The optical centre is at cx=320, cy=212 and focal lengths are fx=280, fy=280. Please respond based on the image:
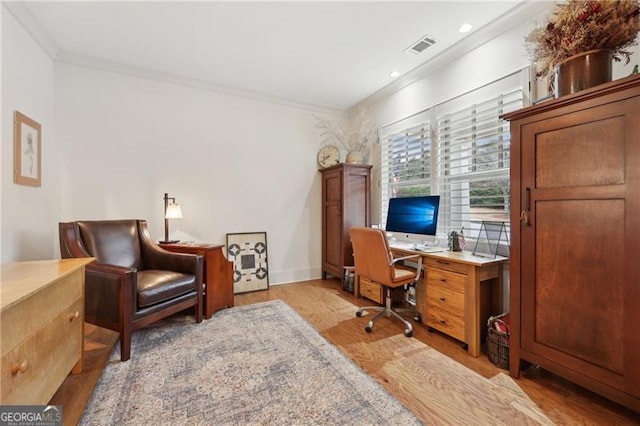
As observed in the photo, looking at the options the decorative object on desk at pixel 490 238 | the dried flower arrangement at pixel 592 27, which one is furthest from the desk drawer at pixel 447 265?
the dried flower arrangement at pixel 592 27

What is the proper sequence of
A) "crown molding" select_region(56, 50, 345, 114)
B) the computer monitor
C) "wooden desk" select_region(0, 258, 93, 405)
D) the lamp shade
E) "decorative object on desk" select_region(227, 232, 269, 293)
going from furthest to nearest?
"decorative object on desk" select_region(227, 232, 269, 293) < the lamp shade < "crown molding" select_region(56, 50, 345, 114) < the computer monitor < "wooden desk" select_region(0, 258, 93, 405)

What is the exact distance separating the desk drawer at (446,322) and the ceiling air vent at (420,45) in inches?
97.5

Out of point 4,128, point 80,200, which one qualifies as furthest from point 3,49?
point 80,200

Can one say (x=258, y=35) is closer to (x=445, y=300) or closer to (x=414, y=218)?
(x=414, y=218)

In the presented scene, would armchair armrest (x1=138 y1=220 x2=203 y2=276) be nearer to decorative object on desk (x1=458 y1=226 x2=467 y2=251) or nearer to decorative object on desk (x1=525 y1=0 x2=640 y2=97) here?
decorative object on desk (x1=458 y1=226 x2=467 y2=251)

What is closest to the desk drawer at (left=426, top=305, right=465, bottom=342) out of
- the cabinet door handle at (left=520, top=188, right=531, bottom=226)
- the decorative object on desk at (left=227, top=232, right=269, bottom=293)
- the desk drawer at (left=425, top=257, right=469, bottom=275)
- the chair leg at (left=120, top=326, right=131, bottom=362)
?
the desk drawer at (left=425, top=257, right=469, bottom=275)

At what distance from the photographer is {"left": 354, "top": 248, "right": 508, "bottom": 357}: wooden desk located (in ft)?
7.00

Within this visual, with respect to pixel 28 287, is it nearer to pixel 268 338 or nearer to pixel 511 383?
pixel 268 338

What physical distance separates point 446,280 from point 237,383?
177 centimetres

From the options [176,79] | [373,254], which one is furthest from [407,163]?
[176,79]

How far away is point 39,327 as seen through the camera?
1355mm

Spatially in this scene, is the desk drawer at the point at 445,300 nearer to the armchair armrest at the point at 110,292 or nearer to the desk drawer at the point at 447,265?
the desk drawer at the point at 447,265

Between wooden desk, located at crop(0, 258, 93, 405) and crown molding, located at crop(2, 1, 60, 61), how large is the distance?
2.02 metres

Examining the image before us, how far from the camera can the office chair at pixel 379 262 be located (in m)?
2.39
